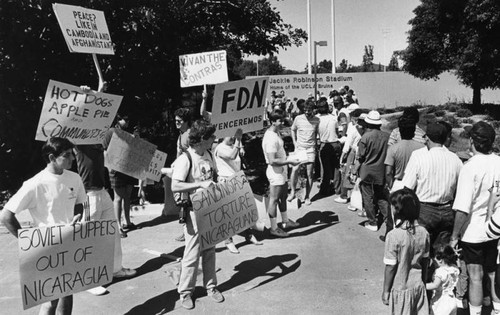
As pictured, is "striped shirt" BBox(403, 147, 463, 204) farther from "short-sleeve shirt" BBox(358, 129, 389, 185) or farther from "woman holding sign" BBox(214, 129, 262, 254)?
"woman holding sign" BBox(214, 129, 262, 254)

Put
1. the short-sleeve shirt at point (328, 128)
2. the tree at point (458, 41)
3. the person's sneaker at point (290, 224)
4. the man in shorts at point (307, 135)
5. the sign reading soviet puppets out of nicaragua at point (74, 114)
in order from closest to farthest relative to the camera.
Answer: the sign reading soviet puppets out of nicaragua at point (74, 114)
the person's sneaker at point (290, 224)
the man in shorts at point (307, 135)
the short-sleeve shirt at point (328, 128)
the tree at point (458, 41)

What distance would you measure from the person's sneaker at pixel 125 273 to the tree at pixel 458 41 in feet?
67.2

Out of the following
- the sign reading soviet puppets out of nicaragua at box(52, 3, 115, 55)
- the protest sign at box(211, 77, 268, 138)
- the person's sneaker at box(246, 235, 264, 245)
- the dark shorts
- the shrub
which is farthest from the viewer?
the shrub

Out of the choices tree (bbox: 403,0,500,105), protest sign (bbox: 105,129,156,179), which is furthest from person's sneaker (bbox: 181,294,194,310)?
tree (bbox: 403,0,500,105)

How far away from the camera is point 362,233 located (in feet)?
25.5

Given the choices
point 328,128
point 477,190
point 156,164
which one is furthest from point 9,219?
point 328,128

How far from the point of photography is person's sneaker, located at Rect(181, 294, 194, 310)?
5.20m

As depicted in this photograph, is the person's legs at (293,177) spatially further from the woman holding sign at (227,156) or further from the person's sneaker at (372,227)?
the woman holding sign at (227,156)

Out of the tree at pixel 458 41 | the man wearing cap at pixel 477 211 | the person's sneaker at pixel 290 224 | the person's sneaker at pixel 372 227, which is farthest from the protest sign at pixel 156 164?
the tree at pixel 458 41

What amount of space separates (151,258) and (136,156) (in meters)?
1.59

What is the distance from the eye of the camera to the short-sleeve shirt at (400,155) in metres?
6.18

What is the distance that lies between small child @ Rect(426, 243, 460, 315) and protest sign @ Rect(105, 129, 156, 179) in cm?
450

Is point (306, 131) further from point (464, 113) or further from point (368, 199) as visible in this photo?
point (464, 113)

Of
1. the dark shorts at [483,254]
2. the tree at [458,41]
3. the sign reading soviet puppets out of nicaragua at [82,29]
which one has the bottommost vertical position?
the dark shorts at [483,254]
